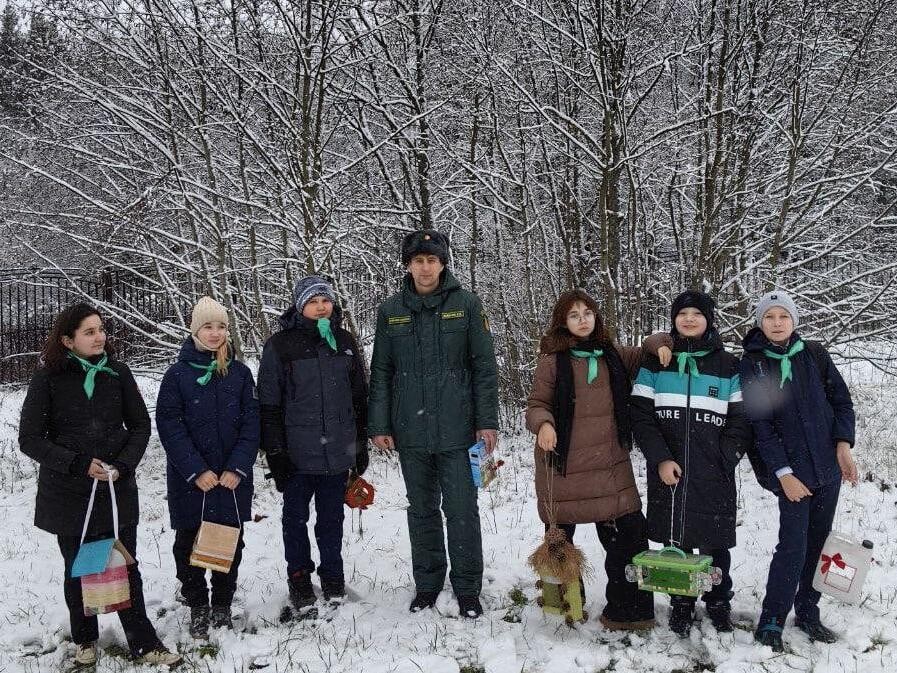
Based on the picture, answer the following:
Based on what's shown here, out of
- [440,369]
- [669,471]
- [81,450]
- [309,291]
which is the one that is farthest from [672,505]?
[81,450]

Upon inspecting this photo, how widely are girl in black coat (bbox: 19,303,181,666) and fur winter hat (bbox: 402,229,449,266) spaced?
5.11 feet

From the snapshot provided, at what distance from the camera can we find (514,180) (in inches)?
281

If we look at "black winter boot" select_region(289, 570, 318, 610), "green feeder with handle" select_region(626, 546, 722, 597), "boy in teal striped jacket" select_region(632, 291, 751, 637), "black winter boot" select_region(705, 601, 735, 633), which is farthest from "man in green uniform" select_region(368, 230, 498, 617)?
"black winter boot" select_region(705, 601, 735, 633)

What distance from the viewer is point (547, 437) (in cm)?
343

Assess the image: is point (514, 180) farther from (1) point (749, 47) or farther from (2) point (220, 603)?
(2) point (220, 603)

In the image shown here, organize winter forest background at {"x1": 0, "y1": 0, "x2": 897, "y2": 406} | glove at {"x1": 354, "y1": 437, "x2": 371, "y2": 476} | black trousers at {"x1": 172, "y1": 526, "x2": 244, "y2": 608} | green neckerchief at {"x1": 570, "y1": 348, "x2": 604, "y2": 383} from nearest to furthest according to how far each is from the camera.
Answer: green neckerchief at {"x1": 570, "y1": 348, "x2": 604, "y2": 383} → black trousers at {"x1": 172, "y1": 526, "x2": 244, "y2": 608} → glove at {"x1": 354, "y1": 437, "x2": 371, "y2": 476} → winter forest background at {"x1": 0, "y1": 0, "x2": 897, "y2": 406}

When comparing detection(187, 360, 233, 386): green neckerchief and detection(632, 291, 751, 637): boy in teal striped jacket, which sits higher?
detection(187, 360, 233, 386): green neckerchief

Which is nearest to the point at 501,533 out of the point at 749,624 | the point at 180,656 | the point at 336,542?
the point at 336,542

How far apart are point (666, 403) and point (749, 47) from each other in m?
4.68

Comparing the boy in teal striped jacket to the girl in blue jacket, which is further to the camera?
the girl in blue jacket

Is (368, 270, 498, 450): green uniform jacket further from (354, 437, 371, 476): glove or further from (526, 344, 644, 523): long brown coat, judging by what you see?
(526, 344, 644, 523): long brown coat

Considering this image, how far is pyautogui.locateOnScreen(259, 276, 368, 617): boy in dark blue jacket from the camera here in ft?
12.5

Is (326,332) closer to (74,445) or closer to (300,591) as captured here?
(74,445)

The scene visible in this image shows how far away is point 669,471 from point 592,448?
0.38 metres
